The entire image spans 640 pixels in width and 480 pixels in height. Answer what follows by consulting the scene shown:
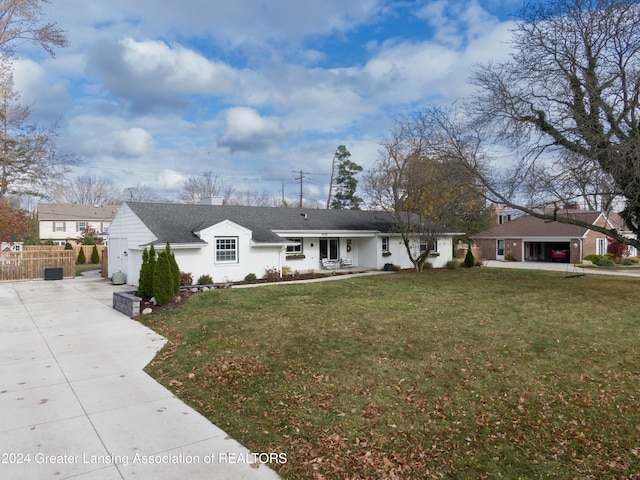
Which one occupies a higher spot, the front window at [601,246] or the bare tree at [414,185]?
the bare tree at [414,185]

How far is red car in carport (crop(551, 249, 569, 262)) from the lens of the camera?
32.4 meters

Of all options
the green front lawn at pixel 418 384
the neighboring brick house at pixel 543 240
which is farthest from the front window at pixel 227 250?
the neighboring brick house at pixel 543 240

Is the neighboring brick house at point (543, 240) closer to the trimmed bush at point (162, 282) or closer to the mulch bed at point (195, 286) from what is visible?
the mulch bed at point (195, 286)

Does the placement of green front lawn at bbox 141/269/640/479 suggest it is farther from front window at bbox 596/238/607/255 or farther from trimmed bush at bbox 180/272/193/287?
front window at bbox 596/238/607/255

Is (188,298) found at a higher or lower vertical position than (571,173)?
lower

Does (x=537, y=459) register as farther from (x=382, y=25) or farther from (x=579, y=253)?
(x=579, y=253)

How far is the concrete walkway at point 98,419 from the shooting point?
3.85 meters

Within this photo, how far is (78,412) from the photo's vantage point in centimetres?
504

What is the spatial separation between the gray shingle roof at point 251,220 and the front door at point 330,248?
101 centimetres

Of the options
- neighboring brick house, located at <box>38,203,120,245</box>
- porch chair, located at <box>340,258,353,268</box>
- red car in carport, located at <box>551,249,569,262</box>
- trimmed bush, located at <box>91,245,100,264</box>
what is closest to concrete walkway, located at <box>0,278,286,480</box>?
porch chair, located at <box>340,258,353,268</box>

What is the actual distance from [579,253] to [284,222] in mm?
23766

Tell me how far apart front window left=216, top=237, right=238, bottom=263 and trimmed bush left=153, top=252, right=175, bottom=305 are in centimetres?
637

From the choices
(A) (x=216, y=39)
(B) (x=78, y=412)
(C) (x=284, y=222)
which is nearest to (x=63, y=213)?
(C) (x=284, y=222)

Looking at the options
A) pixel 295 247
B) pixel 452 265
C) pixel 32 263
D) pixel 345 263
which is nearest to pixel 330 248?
pixel 345 263
